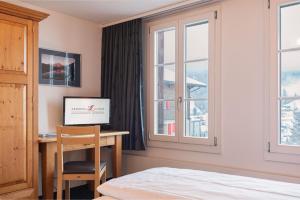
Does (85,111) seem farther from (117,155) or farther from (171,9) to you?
(171,9)

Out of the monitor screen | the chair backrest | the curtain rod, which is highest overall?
the curtain rod

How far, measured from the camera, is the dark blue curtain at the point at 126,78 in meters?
3.80

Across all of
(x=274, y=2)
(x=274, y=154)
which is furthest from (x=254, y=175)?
(x=274, y=2)

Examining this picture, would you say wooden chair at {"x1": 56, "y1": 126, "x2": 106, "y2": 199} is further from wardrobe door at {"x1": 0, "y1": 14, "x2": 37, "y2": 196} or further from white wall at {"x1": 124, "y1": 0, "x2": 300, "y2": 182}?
white wall at {"x1": 124, "y1": 0, "x2": 300, "y2": 182}

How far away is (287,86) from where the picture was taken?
9.18 feet

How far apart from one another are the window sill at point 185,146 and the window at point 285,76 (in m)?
0.61

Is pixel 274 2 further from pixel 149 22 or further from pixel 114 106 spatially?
pixel 114 106

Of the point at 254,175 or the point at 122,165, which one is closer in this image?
the point at 254,175

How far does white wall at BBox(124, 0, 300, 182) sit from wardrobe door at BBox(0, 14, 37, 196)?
6.17 ft

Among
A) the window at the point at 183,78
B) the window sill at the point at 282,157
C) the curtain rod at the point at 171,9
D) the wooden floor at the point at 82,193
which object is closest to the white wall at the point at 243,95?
the window sill at the point at 282,157

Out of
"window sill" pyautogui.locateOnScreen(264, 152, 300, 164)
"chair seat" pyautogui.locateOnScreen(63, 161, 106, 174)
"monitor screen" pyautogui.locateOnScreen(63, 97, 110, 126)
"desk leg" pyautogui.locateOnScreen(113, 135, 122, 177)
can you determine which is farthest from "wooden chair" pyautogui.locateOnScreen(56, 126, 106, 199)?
"window sill" pyautogui.locateOnScreen(264, 152, 300, 164)

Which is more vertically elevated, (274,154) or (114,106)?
(114,106)

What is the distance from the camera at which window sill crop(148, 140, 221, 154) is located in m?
→ 3.24

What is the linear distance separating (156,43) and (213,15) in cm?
88
